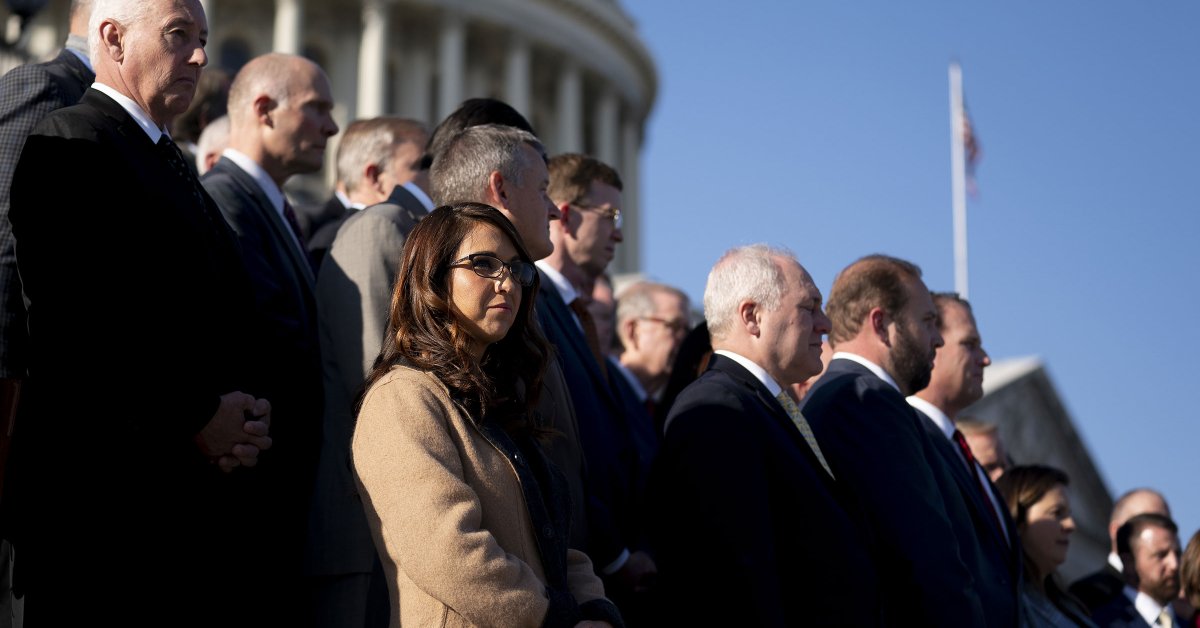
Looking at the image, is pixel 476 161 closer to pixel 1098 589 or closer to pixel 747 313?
pixel 747 313

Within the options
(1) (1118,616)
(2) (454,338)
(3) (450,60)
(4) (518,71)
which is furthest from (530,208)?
(4) (518,71)

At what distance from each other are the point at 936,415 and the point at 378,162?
3.02 m

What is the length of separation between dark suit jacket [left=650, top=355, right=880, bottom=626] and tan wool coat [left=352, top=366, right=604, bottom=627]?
1265 mm

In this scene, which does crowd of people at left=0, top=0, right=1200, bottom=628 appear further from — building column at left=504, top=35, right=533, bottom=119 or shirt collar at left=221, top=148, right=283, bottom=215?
building column at left=504, top=35, right=533, bottom=119

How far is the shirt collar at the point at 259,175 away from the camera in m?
6.47

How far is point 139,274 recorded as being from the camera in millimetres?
4527

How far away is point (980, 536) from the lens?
693 centimetres

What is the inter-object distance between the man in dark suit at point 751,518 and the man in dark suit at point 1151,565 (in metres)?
4.58

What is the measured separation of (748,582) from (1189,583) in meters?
5.31

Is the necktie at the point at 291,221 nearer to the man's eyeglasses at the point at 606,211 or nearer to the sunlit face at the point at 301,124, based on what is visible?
the sunlit face at the point at 301,124

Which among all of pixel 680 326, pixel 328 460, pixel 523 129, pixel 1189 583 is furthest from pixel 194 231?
pixel 1189 583

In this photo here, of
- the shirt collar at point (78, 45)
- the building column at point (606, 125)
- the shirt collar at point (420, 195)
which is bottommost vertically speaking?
the shirt collar at point (420, 195)

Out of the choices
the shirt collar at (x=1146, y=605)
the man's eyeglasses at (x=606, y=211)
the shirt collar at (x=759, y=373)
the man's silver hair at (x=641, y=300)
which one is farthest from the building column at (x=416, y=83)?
the shirt collar at (x=759, y=373)

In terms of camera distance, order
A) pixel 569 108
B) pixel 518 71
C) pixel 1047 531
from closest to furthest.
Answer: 1. pixel 1047 531
2. pixel 518 71
3. pixel 569 108
